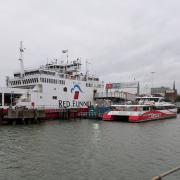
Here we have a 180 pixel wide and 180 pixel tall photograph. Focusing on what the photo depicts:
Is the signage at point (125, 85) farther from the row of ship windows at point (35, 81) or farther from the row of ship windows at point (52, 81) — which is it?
the row of ship windows at point (35, 81)

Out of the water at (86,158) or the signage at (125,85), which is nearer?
the water at (86,158)

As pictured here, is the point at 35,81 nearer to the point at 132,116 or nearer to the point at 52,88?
the point at 52,88

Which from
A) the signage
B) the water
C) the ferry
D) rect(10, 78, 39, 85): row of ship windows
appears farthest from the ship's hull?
the water

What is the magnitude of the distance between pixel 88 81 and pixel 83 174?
1837 inches

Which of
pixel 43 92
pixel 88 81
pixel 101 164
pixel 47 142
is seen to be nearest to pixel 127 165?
pixel 101 164

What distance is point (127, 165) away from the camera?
16719 millimetres

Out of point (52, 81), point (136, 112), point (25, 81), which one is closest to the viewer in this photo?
point (136, 112)

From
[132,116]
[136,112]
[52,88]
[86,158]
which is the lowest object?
[86,158]

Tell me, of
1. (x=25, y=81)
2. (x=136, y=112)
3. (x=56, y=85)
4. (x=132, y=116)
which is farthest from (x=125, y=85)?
(x=25, y=81)

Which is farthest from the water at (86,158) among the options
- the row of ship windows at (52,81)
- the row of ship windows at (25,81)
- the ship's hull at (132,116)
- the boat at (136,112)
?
the row of ship windows at (25,81)

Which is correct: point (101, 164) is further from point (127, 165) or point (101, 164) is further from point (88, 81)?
point (88, 81)

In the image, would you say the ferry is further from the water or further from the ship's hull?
the water

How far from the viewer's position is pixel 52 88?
170ft

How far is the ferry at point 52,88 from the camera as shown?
4781 cm
